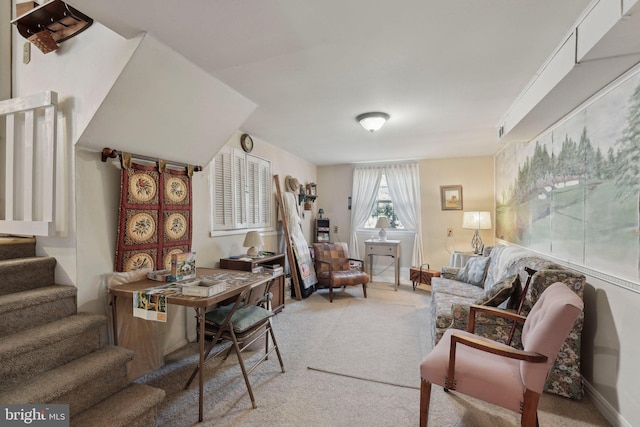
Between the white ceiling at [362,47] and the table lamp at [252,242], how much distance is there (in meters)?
1.48

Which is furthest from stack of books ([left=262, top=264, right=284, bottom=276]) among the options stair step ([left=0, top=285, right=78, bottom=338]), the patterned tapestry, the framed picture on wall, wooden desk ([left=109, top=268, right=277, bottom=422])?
the framed picture on wall

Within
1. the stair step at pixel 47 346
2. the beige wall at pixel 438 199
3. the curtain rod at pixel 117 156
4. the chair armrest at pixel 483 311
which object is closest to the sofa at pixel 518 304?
the chair armrest at pixel 483 311

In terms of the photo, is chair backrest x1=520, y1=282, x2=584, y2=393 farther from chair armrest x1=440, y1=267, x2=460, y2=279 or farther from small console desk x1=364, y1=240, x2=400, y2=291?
small console desk x1=364, y1=240, x2=400, y2=291

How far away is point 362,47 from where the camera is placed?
1.77 m

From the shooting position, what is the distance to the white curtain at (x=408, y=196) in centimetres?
523

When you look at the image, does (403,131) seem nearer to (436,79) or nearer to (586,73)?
(436,79)

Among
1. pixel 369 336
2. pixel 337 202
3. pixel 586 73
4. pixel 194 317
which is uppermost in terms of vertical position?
pixel 586 73

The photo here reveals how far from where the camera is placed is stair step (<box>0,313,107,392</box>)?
4.52ft

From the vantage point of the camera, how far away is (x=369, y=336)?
9.54ft

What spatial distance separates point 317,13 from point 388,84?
1.02m

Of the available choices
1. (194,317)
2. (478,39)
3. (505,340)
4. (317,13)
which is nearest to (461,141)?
(478,39)

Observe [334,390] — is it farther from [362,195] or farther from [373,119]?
[362,195]

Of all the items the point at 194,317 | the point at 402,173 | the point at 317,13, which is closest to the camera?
the point at 317,13

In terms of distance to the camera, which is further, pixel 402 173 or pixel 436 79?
pixel 402 173
